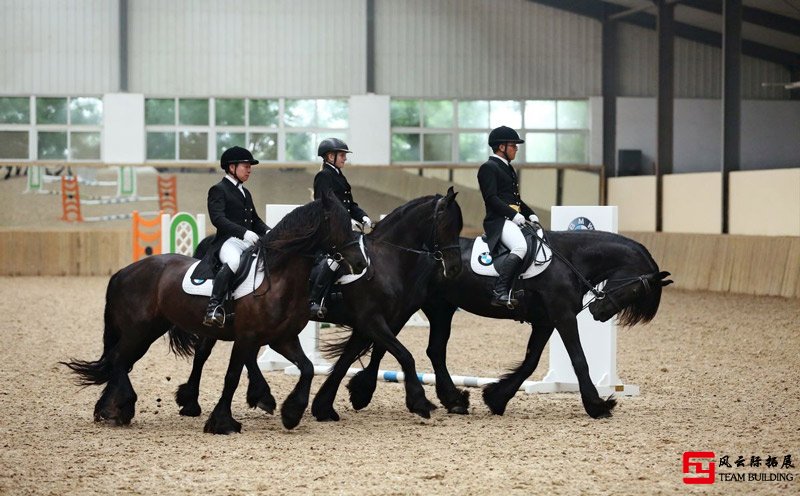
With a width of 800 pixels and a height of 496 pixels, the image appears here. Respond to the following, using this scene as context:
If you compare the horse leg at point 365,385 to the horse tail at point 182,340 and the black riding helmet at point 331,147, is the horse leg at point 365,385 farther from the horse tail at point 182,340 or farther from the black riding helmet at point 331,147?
the black riding helmet at point 331,147

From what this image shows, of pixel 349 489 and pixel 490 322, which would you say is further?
pixel 490 322

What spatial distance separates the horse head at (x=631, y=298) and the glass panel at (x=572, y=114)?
63.6 ft

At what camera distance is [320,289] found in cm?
798

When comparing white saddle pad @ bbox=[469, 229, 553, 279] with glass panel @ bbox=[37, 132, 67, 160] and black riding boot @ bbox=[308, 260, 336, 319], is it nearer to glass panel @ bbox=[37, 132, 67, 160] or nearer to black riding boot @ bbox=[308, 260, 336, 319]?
black riding boot @ bbox=[308, 260, 336, 319]

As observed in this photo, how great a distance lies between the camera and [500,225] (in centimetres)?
841

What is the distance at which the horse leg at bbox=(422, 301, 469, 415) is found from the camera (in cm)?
836

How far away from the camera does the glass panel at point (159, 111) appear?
1041 inches

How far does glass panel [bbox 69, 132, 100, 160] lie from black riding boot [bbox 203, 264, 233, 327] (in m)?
20.0

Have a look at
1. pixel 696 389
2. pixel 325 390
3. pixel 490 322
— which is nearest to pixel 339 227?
pixel 325 390

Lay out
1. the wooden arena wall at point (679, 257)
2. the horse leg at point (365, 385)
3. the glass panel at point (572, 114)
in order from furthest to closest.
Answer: the glass panel at point (572, 114)
the wooden arena wall at point (679, 257)
the horse leg at point (365, 385)

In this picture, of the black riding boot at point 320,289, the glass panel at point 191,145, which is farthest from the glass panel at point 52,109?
the black riding boot at point 320,289

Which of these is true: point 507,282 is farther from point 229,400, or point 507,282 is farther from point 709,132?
point 709,132

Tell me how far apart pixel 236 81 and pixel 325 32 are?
2.34 meters

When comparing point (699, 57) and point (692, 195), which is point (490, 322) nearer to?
point (692, 195)
